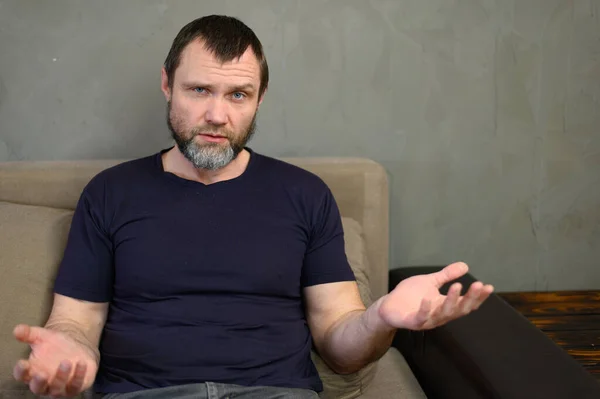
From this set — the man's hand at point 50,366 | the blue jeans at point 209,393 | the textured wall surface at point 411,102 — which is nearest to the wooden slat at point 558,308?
the textured wall surface at point 411,102

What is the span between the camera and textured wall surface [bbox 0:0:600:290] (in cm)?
174

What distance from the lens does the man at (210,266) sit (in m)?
1.28

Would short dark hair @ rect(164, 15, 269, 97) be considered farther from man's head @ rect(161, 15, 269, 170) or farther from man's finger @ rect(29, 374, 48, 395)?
man's finger @ rect(29, 374, 48, 395)

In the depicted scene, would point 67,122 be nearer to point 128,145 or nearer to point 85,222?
point 128,145

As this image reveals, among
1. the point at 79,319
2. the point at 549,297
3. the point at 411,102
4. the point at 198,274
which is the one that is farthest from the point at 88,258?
the point at 549,297

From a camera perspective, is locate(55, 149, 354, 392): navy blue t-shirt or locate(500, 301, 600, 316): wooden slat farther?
locate(500, 301, 600, 316): wooden slat

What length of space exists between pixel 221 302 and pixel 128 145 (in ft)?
2.20

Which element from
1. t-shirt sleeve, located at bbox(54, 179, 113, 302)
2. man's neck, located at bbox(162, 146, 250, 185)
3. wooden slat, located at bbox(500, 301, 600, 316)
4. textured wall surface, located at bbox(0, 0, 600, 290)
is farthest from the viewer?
wooden slat, located at bbox(500, 301, 600, 316)

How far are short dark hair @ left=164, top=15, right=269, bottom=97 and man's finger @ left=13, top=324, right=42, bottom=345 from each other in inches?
23.9

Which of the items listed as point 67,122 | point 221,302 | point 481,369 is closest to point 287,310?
point 221,302

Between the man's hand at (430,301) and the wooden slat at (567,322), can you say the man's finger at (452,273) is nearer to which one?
the man's hand at (430,301)

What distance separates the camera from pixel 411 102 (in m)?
1.87

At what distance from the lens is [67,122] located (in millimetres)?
1775

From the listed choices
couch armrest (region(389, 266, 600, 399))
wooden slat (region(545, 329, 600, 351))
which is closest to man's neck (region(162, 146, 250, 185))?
couch armrest (region(389, 266, 600, 399))
